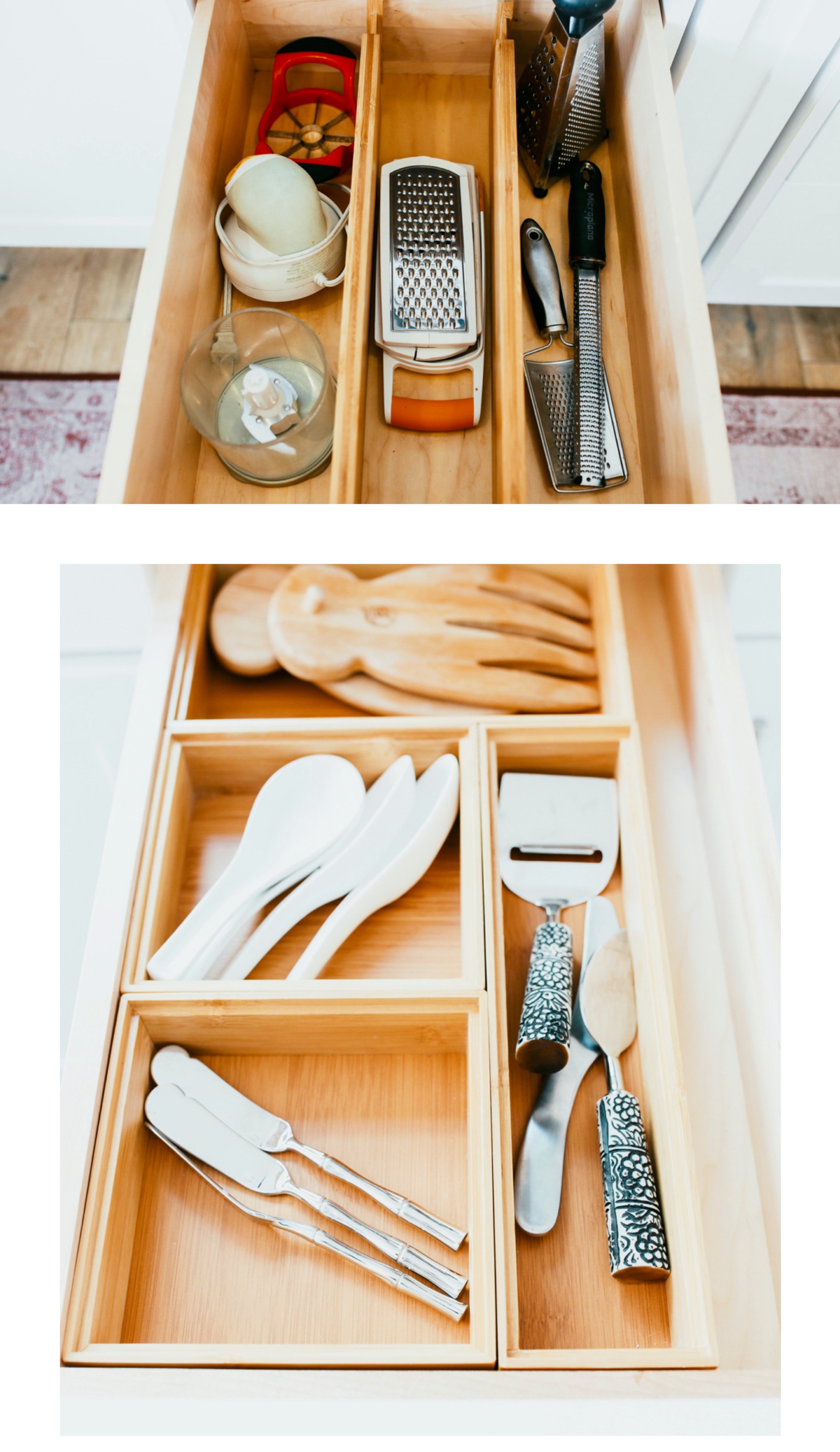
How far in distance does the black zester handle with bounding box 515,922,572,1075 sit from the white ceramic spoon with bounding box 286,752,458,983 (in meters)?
0.12

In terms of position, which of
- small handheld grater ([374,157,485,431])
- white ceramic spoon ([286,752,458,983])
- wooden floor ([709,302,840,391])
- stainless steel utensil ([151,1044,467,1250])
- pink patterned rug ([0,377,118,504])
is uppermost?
wooden floor ([709,302,840,391])

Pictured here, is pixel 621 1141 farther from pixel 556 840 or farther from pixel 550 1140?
pixel 556 840

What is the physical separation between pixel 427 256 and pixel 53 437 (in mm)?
869

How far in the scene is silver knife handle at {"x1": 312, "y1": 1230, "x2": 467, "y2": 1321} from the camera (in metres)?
0.53

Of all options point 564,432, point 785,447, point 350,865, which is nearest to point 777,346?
point 785,447

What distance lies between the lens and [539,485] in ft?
2.64

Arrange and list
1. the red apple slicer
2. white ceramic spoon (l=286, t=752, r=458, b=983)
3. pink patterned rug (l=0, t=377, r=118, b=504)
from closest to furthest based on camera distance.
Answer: white ceramic spoon (l=286, t=752, r=458, b=983) < the red apple slicer < pink patterned rug (l=0, t=377, r=118, b=504)

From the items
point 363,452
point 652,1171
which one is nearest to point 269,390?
point 363,452

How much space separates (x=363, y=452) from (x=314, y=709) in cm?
23

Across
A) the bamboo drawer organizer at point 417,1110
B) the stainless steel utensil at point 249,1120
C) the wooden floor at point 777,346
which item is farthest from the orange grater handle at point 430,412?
the wooden floor at point 777,346

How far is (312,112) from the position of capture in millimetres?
938

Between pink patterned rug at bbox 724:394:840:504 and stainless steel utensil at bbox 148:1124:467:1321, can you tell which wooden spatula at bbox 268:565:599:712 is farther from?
pink patterned rug at bbox 724:394:840:504

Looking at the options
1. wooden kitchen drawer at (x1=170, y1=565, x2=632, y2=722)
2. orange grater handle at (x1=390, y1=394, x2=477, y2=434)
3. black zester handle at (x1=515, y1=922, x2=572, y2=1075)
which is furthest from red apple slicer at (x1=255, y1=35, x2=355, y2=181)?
black zester handle at (x1=515, y1=922, x2=572, y2=1075)

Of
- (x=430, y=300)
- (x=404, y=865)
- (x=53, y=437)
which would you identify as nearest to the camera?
(x=404, y=865)
